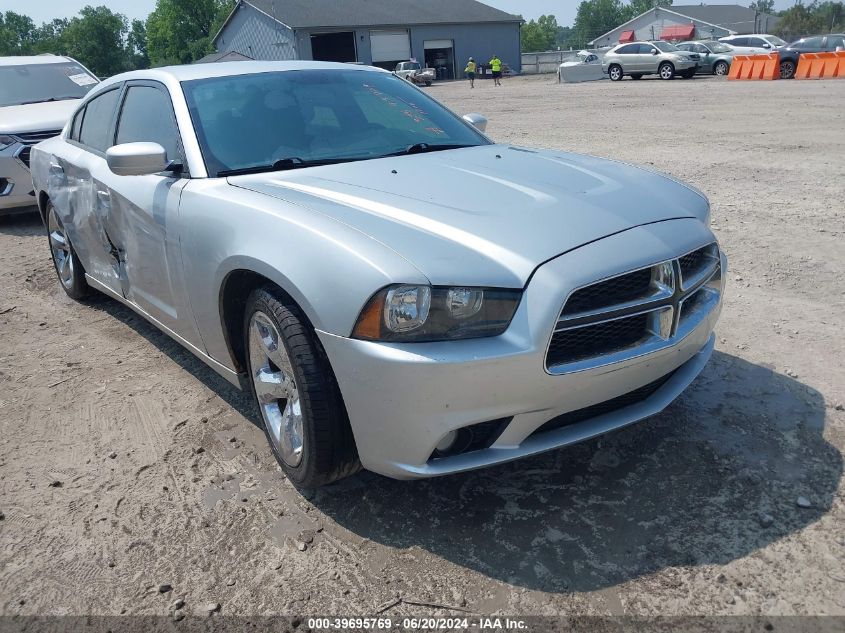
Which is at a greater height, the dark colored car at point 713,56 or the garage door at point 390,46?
the dark colored car at point 713,56

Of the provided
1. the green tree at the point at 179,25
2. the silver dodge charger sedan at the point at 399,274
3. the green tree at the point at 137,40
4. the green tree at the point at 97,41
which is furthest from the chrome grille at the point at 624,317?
the green tree at the point at 137,40

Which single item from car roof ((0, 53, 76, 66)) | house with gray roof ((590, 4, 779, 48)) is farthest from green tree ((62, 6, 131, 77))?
car roof ((0, 53, 76, 66))

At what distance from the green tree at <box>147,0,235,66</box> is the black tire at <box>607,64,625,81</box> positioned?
5978cm

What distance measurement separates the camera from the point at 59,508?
3.02 meters

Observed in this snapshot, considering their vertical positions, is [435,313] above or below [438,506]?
above

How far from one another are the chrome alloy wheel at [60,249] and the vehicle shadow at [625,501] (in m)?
3.49

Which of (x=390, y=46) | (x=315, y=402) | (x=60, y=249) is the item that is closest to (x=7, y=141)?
(x=60, y=249)

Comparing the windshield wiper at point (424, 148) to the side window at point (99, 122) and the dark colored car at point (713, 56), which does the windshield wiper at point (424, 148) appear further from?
the dark colored car at point (713, 56)

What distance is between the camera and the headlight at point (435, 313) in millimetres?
2369

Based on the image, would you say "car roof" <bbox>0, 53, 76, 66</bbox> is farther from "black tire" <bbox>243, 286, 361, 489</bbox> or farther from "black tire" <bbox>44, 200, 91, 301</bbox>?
"black tire" <bbox>243, 286, 361, 489</bbox>

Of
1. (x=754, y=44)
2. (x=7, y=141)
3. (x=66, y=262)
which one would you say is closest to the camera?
(x=66, y=262)

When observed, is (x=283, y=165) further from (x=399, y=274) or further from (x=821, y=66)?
(x=821, y=66)

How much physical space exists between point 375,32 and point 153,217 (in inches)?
2021

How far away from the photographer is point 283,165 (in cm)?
341
